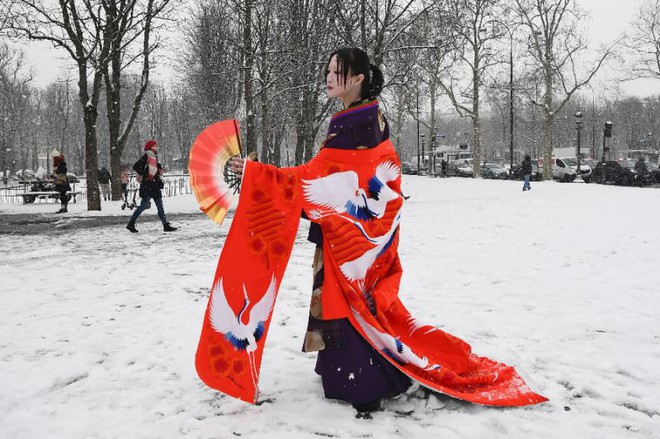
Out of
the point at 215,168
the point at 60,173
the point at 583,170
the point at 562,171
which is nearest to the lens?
the point at 215,168

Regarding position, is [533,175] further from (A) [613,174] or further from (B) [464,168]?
(B) [464,168]

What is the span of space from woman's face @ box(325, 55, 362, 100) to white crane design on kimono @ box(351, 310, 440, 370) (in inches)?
48.7

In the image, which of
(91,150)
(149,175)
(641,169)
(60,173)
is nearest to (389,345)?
(149,175)

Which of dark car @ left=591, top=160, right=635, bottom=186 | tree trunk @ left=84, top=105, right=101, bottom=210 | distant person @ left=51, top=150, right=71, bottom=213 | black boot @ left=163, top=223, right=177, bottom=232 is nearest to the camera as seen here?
black boot @ left=163, top=223, right=177, bottom=232

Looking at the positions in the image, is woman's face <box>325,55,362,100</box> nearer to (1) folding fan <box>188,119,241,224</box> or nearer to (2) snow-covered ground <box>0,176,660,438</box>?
(1) folding fan <box>188,119,241,224</box>

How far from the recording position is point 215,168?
2705 millimetres

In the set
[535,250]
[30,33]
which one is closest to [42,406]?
[535,250]

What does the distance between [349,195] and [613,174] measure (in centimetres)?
2866

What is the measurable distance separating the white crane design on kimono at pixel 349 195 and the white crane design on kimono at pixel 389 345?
0.56 meters

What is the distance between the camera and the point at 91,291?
5.77 meters

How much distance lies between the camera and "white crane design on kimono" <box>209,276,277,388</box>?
275cm

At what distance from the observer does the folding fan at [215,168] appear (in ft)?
8.73

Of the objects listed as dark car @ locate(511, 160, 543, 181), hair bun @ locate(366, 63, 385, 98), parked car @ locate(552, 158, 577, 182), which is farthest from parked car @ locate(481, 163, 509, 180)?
hair bun @ locate(366, 63, 385, 98)

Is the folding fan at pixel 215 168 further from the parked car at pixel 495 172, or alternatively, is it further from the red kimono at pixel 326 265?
the parked car at pixel 495 172
